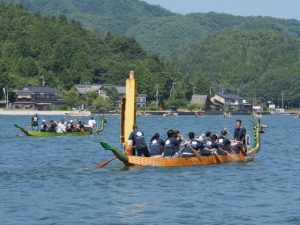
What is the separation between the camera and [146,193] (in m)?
32.8

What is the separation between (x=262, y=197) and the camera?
32.0 meters

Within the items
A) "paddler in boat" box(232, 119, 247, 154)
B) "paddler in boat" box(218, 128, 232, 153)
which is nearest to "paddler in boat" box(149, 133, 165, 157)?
"paddler in boat" box(218, 128, 232, 153)

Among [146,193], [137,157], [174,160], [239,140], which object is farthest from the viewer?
[239,140]

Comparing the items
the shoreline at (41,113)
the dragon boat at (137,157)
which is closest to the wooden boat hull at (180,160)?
the dragon boat at (137,157)

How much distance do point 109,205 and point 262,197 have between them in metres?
5.62

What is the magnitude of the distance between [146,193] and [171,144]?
7595 millimetres

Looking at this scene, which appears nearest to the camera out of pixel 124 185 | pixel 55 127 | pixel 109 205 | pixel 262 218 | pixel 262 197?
pixel 262 218

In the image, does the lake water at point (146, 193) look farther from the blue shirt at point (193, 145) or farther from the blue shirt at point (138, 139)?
the blue shirt at point (138, 139)

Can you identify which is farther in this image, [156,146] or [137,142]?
[156,146]

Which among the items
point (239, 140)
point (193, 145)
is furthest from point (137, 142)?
point (239, 140)

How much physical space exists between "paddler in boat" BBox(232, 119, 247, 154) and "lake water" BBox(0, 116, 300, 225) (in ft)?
2.82

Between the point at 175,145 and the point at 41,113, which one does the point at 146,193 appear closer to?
the point at 175,145

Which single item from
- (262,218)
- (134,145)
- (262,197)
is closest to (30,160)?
(134,145)

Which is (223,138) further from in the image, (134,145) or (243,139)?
(134,145)
